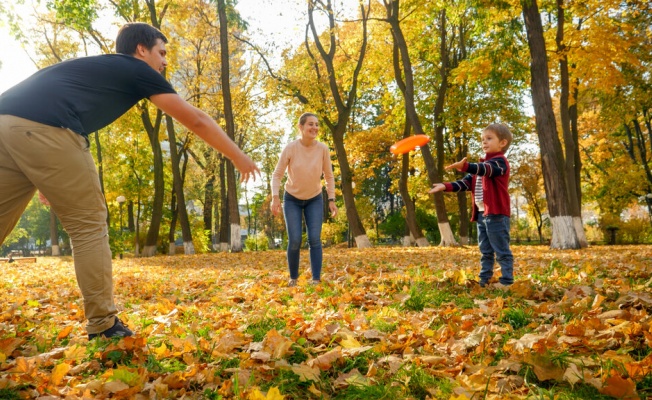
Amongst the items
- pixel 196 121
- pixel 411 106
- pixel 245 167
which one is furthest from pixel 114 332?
pixel 411 106

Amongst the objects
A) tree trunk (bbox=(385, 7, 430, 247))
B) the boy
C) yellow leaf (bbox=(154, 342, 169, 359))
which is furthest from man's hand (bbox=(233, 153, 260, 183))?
tree trunk (bbox=(385, 7, 430, 247))

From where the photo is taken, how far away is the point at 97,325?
119 inches

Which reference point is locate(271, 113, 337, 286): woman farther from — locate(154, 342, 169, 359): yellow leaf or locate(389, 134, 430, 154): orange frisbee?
locate(154, 342, 169, 359): yellow leaf

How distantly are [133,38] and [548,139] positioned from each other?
12146 millimetres

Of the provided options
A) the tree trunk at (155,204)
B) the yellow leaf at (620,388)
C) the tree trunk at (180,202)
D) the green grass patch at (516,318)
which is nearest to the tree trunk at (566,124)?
the green grass patch at (516,318)

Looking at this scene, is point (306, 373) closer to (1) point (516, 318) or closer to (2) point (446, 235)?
(1) point (516, 318)

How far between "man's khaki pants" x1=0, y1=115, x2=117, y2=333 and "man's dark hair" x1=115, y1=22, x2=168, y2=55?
29.2 inches

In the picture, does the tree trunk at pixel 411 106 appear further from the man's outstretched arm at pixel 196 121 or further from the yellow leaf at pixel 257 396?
the yellow leaf at pixel 257 396

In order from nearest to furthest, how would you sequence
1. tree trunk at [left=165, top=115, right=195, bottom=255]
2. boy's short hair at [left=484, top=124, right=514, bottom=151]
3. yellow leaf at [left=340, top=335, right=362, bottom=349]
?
yellow leaf at [left=340, top=335, right=362, bottom=349], boy's short hair at [left=484, top=124, right=514, bottom=151], tree trunk at [left=165, top=115, right=195, bottom=255]

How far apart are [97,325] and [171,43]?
69.2 ft

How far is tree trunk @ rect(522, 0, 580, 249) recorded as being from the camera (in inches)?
492

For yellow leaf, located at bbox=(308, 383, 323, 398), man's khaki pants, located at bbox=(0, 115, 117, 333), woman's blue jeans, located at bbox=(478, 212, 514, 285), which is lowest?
yellow leaf, located at bbox=(308, 383, 323, 398)

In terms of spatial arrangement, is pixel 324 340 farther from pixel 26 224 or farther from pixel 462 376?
pixel 26 224

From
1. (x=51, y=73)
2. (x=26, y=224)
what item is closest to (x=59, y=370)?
(x=51, y=73)
